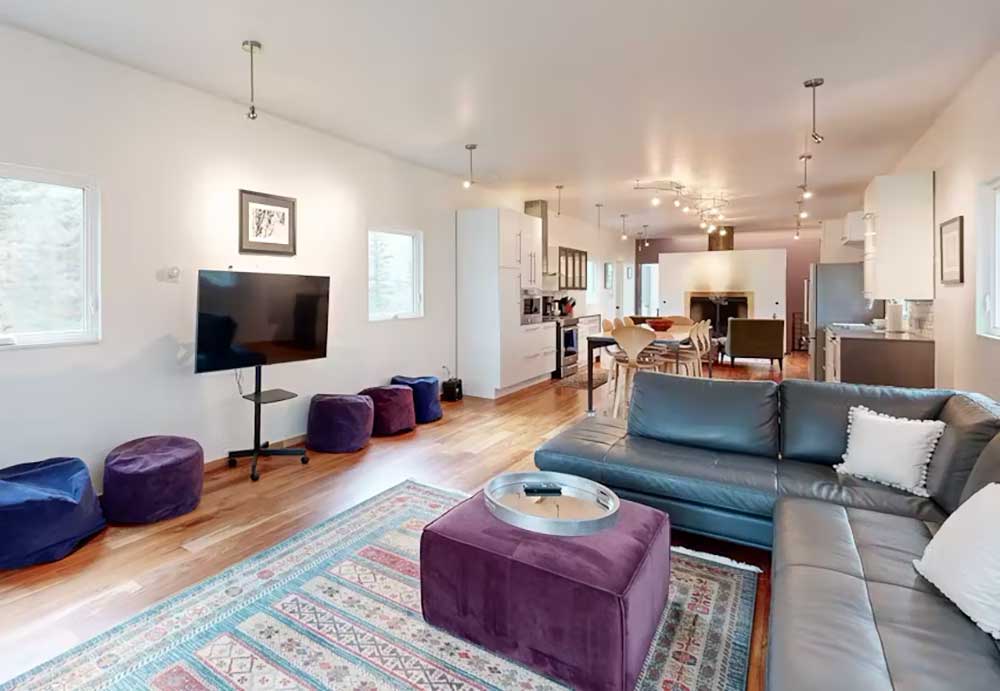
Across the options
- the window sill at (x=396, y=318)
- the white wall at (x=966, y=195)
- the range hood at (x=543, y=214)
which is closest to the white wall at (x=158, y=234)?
the window sill at (x=396, y=318)

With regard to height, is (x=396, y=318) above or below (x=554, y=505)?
above

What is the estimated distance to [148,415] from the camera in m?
3.58

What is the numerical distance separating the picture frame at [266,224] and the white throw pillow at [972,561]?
4.42 m

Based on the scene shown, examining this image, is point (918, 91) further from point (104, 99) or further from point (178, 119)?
point (104, 99)

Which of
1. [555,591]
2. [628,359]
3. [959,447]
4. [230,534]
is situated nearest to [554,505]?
[555,591]

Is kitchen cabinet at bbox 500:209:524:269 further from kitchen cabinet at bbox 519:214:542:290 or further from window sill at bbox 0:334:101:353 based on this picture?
window sill at bbox 0:334:101:353

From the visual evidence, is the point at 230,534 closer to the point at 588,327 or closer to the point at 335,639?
the point at 335,639

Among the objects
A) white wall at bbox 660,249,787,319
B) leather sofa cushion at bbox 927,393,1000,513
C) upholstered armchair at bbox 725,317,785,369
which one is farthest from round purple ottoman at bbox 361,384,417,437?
white wall at bbox 660,249,787,319

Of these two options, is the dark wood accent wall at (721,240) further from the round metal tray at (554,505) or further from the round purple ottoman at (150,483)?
the round purple ottoman at (150,483)

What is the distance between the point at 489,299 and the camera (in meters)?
6.48

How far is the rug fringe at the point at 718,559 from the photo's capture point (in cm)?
252

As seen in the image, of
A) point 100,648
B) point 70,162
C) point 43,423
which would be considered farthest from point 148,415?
point 100,648

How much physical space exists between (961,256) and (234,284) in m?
5.15

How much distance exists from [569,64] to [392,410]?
321 centimetres
